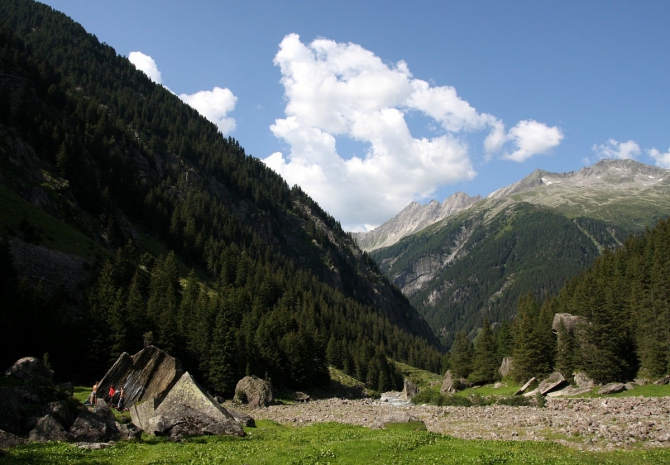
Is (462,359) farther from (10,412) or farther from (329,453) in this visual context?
(10,412)

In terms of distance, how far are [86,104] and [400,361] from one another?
556ft

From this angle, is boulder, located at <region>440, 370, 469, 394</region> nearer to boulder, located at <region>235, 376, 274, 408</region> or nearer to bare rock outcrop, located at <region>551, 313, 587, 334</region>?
bare rock outcrop, located at <region>551, 313, 587, 334</region>

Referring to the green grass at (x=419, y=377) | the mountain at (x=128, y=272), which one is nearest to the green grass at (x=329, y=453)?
the mountain at (x=128, y=272)

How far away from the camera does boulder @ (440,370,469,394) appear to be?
296 feet

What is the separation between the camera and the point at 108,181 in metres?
142

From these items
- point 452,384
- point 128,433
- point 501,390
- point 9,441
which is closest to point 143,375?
point 128,433

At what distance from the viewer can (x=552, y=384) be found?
6250 centimetres

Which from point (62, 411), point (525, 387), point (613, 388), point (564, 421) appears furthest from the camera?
point (525, 387)

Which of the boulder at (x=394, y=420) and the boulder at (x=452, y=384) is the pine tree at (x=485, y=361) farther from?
the boulder at (x=394, y=420)

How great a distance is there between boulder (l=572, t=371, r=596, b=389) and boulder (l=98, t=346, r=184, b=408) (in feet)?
185

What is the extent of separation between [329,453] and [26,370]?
2609cm

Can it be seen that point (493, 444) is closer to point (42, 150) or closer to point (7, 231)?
point (7, 231)

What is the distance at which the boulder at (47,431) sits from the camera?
72.3ft

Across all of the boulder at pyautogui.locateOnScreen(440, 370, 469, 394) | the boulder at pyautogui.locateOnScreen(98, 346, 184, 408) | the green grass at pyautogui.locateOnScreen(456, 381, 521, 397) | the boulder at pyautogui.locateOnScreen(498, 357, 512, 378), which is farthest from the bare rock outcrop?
the boulder at pyautogui.locateOnScreen(98, 346, 184, 408)
